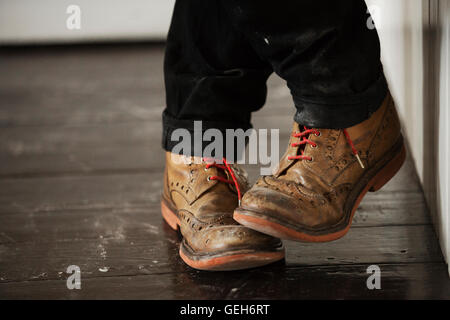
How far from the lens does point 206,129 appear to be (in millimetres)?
946

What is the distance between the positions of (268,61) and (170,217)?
0.30 m

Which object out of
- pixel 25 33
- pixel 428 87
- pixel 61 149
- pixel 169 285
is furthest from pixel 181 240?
pixel 25 33

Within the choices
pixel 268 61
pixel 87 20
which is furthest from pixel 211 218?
pixel 87 20

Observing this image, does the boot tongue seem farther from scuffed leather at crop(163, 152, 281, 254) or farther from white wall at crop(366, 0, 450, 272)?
white wall at crop(366, 0, 450, 272)

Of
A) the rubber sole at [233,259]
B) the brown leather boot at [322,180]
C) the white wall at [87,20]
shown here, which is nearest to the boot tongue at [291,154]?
the brown leather boot at [322,180]

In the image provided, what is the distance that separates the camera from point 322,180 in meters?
0.86

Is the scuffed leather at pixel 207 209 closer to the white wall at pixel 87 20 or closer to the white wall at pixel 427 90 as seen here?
the white wall at pixel 427 90

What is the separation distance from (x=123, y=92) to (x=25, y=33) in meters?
0.73

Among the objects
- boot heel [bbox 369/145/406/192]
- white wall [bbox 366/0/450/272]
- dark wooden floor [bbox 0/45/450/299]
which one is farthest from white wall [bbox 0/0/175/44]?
boot heel [bbox 369/145/406/192]

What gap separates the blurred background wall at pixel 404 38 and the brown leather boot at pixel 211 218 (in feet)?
0.82

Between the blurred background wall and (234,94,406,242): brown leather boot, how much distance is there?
0.08 m

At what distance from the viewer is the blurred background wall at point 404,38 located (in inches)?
34.5

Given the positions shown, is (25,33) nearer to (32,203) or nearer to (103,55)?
(103,55)

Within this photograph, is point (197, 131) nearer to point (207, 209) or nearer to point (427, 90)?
point (207, 209)
